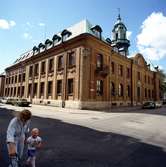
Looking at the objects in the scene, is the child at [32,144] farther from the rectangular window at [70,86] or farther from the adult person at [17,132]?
the rectangular window at [70,86]

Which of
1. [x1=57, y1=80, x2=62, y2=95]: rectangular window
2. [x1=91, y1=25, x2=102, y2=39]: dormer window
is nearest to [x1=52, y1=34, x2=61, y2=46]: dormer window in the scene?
[x1=91, y1=25, x2=102, y2=39]: dormer window

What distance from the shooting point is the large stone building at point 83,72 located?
26.5 m

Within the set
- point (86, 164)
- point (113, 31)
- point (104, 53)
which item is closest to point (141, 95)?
point (113, 31)

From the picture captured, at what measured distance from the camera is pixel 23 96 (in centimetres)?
4053

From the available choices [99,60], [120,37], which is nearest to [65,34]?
[99,60]

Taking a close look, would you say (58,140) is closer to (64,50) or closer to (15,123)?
(15,123)

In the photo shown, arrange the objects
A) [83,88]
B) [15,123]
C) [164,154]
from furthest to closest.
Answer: [83,88] → [164,154] → [15,123]

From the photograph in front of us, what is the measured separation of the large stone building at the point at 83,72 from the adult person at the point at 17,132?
20845mm

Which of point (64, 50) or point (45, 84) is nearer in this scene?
point (64, 50)

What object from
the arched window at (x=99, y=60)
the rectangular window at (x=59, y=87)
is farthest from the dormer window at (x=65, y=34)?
the rectangular window at (x=59, y=87)

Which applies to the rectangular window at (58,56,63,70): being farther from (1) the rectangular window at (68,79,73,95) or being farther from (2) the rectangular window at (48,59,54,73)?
(1) the rectangular window at (68,79,73,95)

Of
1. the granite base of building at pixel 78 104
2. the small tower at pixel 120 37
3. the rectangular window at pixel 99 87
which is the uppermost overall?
the small tower at pixel 120 37

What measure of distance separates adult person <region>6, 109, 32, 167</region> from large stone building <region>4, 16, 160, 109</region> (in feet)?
68.4

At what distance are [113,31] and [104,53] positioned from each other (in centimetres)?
1663
